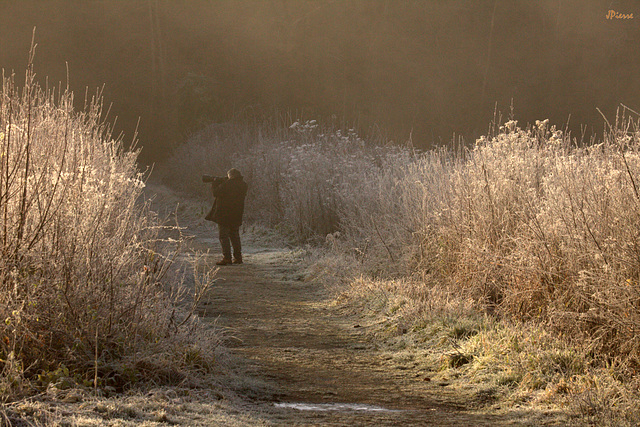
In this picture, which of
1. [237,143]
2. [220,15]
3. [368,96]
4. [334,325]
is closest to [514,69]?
[368,96]

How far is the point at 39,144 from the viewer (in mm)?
6195

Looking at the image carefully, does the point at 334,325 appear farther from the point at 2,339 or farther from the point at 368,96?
the point at 368,96

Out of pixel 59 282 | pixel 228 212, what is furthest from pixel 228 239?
pixel 59 282

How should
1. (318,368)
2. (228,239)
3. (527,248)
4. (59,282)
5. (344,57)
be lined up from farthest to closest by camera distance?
(344,57)
(228,239)
(527,248)
(318,368)
(59,282)

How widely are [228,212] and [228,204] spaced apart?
0.53ft

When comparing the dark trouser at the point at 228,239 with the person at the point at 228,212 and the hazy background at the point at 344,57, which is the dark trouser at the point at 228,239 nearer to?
the person at the point at 228,212

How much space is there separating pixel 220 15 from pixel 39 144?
39456 millimetres

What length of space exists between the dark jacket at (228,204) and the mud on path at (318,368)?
2.38 meters

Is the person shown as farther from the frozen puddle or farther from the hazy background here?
the hazy background

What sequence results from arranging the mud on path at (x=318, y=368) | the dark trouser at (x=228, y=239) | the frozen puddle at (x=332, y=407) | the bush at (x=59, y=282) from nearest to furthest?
the bush at (x=59, y=282), the mud on path at (x=318, y=368), the frozen puddle at (x=332, y=407), the dark trouser at (x=228, y=239)

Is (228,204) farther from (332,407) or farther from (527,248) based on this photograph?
(332,407)

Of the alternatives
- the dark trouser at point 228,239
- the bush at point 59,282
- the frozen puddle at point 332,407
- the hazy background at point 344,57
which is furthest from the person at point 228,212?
the hazy background at point 344,57

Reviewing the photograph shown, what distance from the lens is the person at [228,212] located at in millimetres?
12477

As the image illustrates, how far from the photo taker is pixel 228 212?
1251cm
